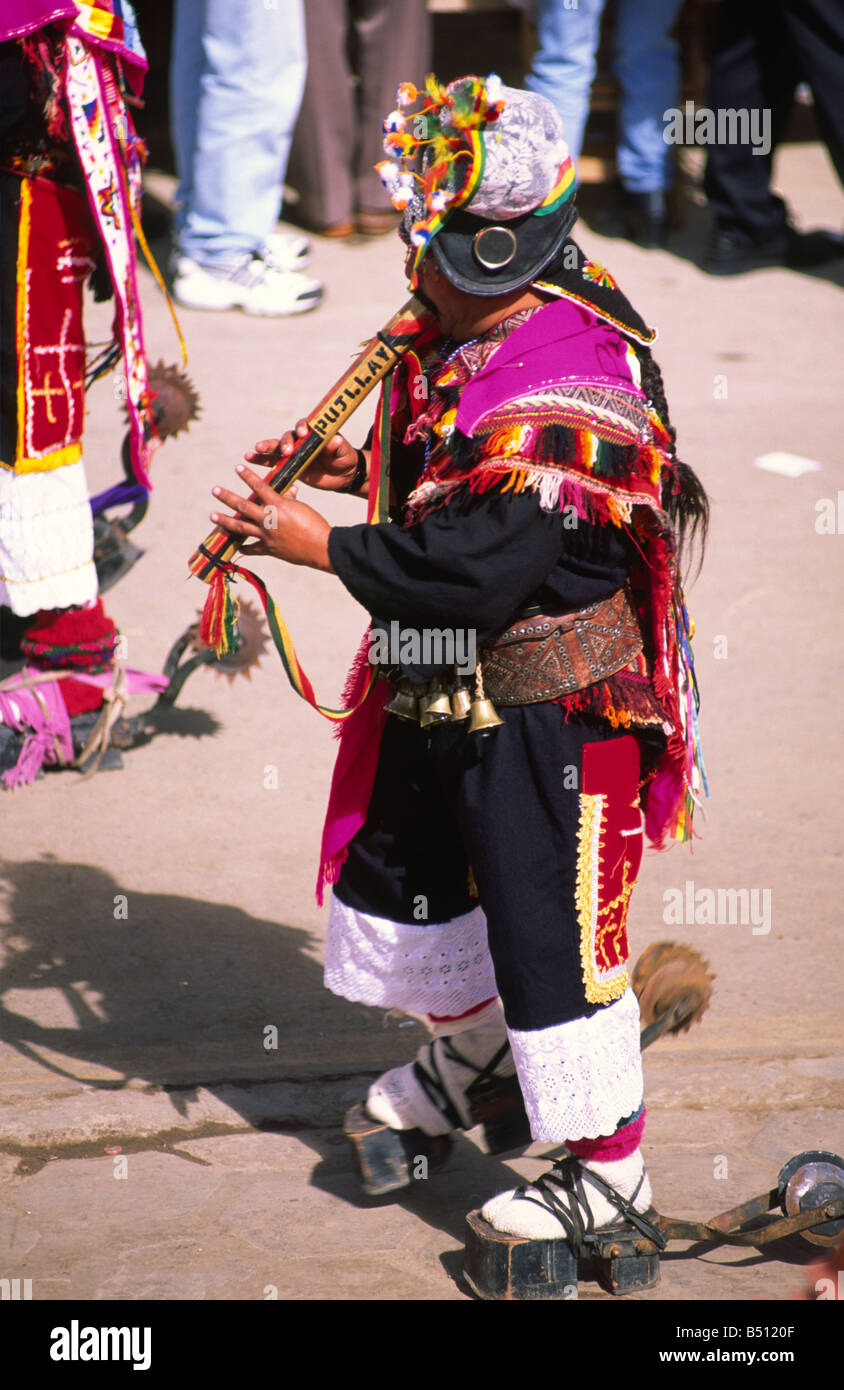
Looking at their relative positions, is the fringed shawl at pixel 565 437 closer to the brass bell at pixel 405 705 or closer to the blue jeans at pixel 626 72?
the brass bell at pixel 405 705

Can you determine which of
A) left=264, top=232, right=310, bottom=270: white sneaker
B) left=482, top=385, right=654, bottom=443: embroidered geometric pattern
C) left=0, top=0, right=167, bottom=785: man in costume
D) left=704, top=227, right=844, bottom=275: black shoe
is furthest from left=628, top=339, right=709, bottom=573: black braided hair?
left=704, top=227, right=844, bottom=275: black shoe

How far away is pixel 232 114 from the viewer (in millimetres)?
6422

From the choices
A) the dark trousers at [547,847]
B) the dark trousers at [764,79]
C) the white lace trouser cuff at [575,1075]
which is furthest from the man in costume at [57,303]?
the dark trousers at [764,79]

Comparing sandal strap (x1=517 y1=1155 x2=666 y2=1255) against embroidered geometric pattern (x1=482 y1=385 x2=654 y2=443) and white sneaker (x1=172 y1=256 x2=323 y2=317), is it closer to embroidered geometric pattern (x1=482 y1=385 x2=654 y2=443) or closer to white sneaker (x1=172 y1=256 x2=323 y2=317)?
embroidered geometric pattern (x1=482 y1=385 x2=654 y2=443)

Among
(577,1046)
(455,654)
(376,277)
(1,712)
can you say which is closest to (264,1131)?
(577,1046)

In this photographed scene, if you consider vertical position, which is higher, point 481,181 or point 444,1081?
point 481,181

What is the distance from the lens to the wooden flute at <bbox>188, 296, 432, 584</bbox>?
2344 millimetres

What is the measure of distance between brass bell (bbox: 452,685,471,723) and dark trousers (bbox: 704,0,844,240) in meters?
5.57

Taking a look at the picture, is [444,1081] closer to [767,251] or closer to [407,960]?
[407,960]

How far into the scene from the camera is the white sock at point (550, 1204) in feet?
8.05

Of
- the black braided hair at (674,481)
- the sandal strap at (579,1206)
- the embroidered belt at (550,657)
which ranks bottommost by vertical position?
the sandal strap at (579,1206)

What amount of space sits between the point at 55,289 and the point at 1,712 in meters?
1.05

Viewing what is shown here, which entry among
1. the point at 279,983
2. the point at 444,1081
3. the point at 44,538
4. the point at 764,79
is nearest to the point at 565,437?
the point at 444,1081

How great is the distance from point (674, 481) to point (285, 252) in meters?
4.86
